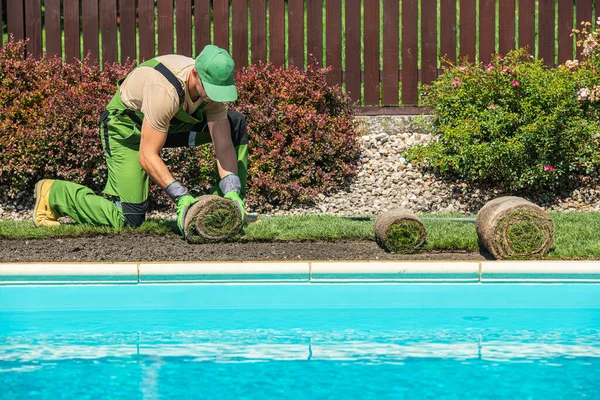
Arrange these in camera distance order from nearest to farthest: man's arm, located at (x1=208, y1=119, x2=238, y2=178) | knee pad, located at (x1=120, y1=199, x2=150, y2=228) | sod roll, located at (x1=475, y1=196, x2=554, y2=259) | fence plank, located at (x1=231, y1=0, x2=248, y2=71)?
sod roll, located at (x1=475, y1=196, x2=554, y2=259)
man's arm, located at (x1=208, y1=119, x2=238, y2=178)
knee pad, located at (x1=120, y1=199, x2=150, y2=228)
fence plank, located at (x1=231, y1=0, x2=248, y2=71)

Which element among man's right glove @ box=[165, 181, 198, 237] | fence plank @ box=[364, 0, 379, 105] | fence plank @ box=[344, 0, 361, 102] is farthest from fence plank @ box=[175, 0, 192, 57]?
man's right glove @ box=[165, 181, 198, 237]

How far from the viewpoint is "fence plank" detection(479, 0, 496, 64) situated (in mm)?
9938

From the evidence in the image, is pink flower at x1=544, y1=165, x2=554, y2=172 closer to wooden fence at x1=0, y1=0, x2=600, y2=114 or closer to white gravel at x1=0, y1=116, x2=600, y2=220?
white gravel at x1=0, y1=116, x2=600, y2=220

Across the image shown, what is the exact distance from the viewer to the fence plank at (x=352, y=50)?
391 inches

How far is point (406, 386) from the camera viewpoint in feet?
12.5

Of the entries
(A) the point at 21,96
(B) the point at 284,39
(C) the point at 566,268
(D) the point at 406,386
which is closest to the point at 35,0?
(A) the point at 21,96

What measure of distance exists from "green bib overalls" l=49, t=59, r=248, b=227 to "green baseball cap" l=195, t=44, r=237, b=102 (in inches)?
22.8

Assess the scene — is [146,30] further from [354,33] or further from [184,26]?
[354,33]

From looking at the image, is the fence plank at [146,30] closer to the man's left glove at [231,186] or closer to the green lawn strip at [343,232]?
the green lawn strip at [343,232]

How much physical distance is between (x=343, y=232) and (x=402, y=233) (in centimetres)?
77

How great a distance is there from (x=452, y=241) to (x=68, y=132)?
3939 millimetres

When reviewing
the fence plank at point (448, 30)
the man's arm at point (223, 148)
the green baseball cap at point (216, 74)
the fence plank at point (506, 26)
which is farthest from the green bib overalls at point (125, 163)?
the fence plank at point (506, 26)

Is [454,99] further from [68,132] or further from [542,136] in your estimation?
[68,132]

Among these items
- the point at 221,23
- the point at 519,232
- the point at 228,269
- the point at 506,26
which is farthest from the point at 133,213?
the point at 506,26
